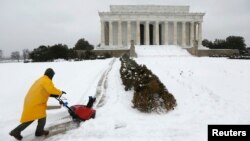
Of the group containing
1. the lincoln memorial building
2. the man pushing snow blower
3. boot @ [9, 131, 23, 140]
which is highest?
the lincoln memorial building

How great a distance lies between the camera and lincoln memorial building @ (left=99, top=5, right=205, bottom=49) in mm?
72381

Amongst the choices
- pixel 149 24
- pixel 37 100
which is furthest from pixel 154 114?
pixel 149 24

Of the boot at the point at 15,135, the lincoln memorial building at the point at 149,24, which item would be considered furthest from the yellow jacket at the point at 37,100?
the lincoln memorial building at the point at 149,24

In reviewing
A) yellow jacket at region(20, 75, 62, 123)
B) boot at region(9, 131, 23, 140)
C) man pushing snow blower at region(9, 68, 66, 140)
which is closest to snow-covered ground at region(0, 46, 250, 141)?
boot at region(9, 131, 23, 140)

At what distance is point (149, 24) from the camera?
7712 cm

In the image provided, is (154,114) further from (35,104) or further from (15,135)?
(15,135)

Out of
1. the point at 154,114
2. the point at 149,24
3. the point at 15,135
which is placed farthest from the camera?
the point at 149,24

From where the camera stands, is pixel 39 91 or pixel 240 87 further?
pixel 240 87

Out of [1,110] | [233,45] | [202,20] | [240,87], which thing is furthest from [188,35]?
[1,110]

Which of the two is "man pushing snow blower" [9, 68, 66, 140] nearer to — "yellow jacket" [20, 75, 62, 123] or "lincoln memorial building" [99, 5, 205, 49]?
"yellow jacket" [20, 75, 62, 123]

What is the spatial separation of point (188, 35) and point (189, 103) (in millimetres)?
67195

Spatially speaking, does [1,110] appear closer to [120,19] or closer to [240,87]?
[240,87]

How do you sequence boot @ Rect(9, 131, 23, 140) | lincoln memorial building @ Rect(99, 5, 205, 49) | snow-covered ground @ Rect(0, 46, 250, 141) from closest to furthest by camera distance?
boot @ Rect(9, 131, 23, 140), snow-covered ground @ Rect(0, 46, 250, 141), lincoln memorial building @ Rect(99, 5, 205, 49)

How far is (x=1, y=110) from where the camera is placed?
36.1 ft
